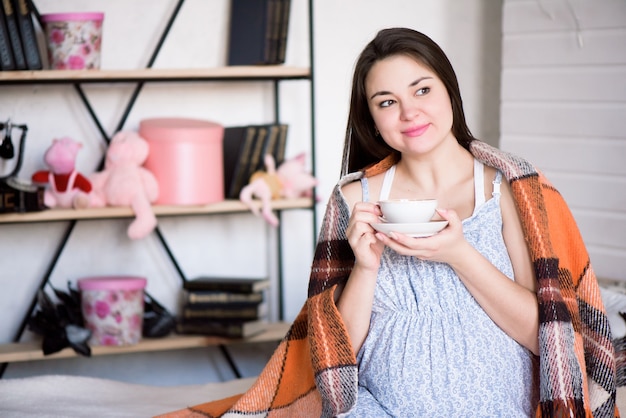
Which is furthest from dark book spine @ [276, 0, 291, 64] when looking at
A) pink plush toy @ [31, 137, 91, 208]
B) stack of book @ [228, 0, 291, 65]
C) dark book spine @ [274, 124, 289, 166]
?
pink plush toy @ [31, 137, 91, 208]

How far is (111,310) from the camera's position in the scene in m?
2.40

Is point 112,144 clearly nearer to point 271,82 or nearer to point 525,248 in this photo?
point 271,82

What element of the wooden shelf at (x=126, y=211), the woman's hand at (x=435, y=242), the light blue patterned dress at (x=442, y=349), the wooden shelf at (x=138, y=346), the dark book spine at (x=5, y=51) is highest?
the dark book spine at (x=5, y=51)

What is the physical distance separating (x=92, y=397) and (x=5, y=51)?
37.9 inches

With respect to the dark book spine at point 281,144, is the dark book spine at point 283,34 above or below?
above

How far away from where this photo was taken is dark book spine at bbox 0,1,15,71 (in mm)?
2264

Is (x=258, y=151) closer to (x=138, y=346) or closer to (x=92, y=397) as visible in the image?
(x=138, y=346)

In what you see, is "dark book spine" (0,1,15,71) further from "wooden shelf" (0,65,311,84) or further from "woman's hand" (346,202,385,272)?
"woman's hand" (346,202,385,272)

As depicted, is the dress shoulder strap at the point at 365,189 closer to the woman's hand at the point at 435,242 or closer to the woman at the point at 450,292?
the woman at the point at 450,292

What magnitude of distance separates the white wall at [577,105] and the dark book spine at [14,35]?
1460mm

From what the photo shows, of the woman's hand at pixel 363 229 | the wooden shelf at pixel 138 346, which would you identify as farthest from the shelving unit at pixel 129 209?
the woman's hand at pixel 363 229

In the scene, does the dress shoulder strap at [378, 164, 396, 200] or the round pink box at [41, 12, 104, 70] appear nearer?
the dress shoulder strap at [378, 164, 396, 200]

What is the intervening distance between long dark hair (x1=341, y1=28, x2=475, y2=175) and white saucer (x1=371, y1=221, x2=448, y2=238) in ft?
1.03

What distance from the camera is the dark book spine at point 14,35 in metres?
2.25
